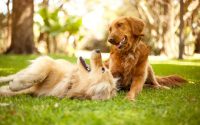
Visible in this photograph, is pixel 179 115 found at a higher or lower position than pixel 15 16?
lower

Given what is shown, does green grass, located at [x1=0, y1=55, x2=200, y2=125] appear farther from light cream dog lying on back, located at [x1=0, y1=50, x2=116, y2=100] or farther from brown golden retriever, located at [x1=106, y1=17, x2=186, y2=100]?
brown golden retriever, located at [x1=106, y1=17, x2=186, y2=100]

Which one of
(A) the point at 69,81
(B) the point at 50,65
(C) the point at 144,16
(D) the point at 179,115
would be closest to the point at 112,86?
(A) the point at 69,81

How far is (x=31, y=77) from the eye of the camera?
6574 mm

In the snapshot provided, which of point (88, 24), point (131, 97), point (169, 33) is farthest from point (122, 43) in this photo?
point (88, 24)

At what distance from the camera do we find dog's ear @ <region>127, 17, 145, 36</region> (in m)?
7.45

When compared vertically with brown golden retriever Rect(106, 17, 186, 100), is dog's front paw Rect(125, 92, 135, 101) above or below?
below

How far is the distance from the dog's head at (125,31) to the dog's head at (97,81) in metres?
0.89

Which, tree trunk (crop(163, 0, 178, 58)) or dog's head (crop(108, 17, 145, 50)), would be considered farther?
tree trunk (crop(163, 0, 178, 58))

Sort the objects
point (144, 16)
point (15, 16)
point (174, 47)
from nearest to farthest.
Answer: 1. point (15, 16)
2. point (174, 47)
3. point (144, 16)

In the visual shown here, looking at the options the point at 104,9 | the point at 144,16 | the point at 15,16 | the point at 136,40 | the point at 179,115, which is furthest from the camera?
the point at 104,9

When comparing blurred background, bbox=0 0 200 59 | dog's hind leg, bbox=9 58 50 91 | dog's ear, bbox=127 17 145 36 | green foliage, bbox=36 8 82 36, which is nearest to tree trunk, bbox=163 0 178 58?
blurred background, bbox=0 0 200 59

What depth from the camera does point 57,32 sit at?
2581cm

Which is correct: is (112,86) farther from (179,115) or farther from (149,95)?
(179,115)

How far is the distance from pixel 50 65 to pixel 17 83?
70 cm
